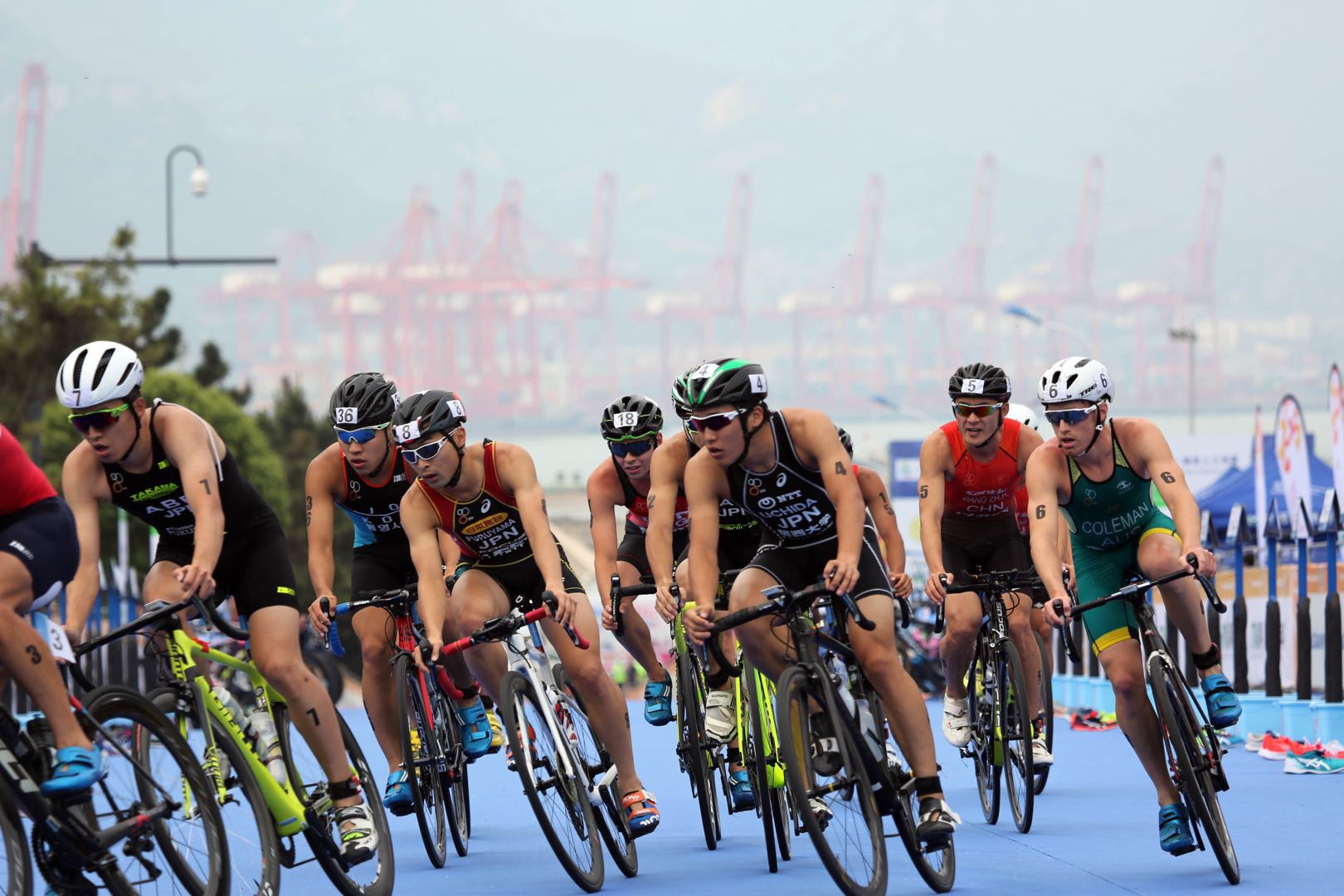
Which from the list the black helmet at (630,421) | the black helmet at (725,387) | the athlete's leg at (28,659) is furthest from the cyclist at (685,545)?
the athlete's leg at (28,659)

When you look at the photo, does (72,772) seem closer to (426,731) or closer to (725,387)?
(725,387)

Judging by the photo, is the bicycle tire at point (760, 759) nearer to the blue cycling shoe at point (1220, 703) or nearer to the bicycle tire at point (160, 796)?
the blue cycling shoe at point (1220, 703)

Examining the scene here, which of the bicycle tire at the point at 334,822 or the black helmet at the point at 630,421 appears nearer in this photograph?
the bicycle tire at the point at 334,822

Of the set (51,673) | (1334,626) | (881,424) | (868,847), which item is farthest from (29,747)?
(881,424)

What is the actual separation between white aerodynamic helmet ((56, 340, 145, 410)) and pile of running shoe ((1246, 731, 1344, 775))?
26.4ft

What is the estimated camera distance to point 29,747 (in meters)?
6.00

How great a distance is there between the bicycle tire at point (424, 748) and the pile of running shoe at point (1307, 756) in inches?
226

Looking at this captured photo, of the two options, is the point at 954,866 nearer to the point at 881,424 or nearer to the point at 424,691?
the point at 424,691

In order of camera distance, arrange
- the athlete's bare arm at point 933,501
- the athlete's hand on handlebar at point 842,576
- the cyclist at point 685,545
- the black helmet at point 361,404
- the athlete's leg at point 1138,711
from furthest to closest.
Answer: the athlete's bare arm at point 933,501 → the black helmet at point 361,404 → the cyclist at point 685,545 → the athlete's leg at point 1138,711 → the athlete's hand on handlebar at point 842,576

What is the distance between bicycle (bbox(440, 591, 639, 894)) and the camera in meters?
7.71

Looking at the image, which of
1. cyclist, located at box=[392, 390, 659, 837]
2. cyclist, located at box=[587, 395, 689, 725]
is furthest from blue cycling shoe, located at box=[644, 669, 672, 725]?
cyclist, located at box=[392, 390, 659, 837]

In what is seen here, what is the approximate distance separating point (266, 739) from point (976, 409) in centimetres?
435

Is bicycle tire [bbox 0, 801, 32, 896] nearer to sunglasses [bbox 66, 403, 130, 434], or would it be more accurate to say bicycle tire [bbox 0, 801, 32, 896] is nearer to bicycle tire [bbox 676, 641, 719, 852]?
sunglasses [bbox 66, 403, 130, 434]

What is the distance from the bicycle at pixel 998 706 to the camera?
31.2ft
